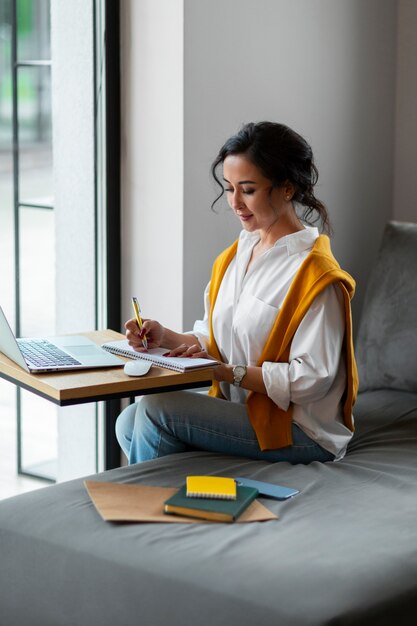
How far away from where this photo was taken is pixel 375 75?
3.40m

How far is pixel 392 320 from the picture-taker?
295 centimetres

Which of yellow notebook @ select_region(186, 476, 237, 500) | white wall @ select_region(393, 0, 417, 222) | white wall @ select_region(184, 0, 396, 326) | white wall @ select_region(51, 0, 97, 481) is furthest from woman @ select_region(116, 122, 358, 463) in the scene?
white wall @ select_region(393, 0, 417, 222)

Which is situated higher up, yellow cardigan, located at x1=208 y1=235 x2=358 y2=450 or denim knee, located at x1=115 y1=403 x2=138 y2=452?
yellow cardigan, located at x1=208 y1=235 x2=358 y2=450

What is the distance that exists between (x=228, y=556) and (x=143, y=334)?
2.36 ft

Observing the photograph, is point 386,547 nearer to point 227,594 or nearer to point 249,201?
point 227,594

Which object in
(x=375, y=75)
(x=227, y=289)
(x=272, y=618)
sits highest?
(x=375, y=75)

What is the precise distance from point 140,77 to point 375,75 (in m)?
0.97

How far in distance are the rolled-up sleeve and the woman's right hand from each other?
0.92 feet

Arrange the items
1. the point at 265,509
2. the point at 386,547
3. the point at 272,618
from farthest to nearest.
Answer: the point at 265,509 → the point at 386,547 → the point at 272,618

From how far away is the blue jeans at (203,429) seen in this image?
230 centimetres

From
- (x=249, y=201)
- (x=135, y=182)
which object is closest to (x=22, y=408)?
(x=135, y=182)

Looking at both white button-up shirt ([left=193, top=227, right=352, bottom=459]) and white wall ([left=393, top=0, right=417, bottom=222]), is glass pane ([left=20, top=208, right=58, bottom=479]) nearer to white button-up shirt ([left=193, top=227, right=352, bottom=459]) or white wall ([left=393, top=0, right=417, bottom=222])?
white button-up shirt ([left=193, top=227, right=352, bottom=459])

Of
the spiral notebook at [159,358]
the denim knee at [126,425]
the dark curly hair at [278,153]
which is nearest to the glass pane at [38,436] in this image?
the denim knee at [126,425]

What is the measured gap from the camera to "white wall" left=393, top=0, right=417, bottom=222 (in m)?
3.43
